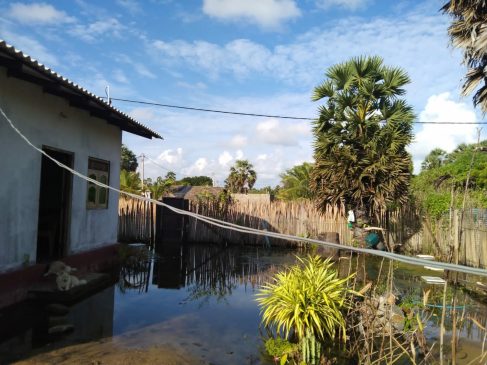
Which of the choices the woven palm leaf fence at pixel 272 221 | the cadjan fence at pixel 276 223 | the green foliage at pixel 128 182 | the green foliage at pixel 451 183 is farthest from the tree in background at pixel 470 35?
the green foliage at pixel 128 182

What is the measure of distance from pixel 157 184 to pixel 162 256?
1140 centimetres

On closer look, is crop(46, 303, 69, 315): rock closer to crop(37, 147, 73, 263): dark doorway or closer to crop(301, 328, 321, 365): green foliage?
crop(37, 147, 73, 263): dark doorway

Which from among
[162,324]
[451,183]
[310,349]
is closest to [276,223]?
[451,183]

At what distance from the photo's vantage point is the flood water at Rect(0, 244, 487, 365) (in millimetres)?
4605

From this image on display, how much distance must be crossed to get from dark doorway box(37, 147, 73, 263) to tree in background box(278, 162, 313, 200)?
1880cm

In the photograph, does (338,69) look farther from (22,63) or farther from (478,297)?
(22,63)

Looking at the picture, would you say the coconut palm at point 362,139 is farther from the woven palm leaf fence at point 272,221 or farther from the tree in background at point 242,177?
the tree in background at point 242,177

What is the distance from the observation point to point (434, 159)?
41.6m

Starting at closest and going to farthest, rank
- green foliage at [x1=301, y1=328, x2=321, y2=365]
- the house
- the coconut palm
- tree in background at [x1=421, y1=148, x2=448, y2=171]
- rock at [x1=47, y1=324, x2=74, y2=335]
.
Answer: green foliage at [x1=301, y1=328, x2=321, y2=365], rock at [x1=47, y1=324, x2=74, y2=335], the house, the coconut palm, tree in background at [x1=421, y1=148, x2=448, y2=171]

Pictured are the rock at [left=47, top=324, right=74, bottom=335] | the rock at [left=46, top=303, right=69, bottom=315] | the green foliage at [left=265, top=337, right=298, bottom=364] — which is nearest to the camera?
the green foliage at [left=265, top=337, right=298, bottom=364]

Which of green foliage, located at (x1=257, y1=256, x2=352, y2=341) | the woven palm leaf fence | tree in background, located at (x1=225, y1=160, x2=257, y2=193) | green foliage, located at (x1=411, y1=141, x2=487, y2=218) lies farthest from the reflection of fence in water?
tree in background, located at (x1=225, y1=160, x2=257, y2=193)

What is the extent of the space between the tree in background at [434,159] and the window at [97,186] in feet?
125

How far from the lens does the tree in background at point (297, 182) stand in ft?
88.6

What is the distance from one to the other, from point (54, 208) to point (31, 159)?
2.42 metres
